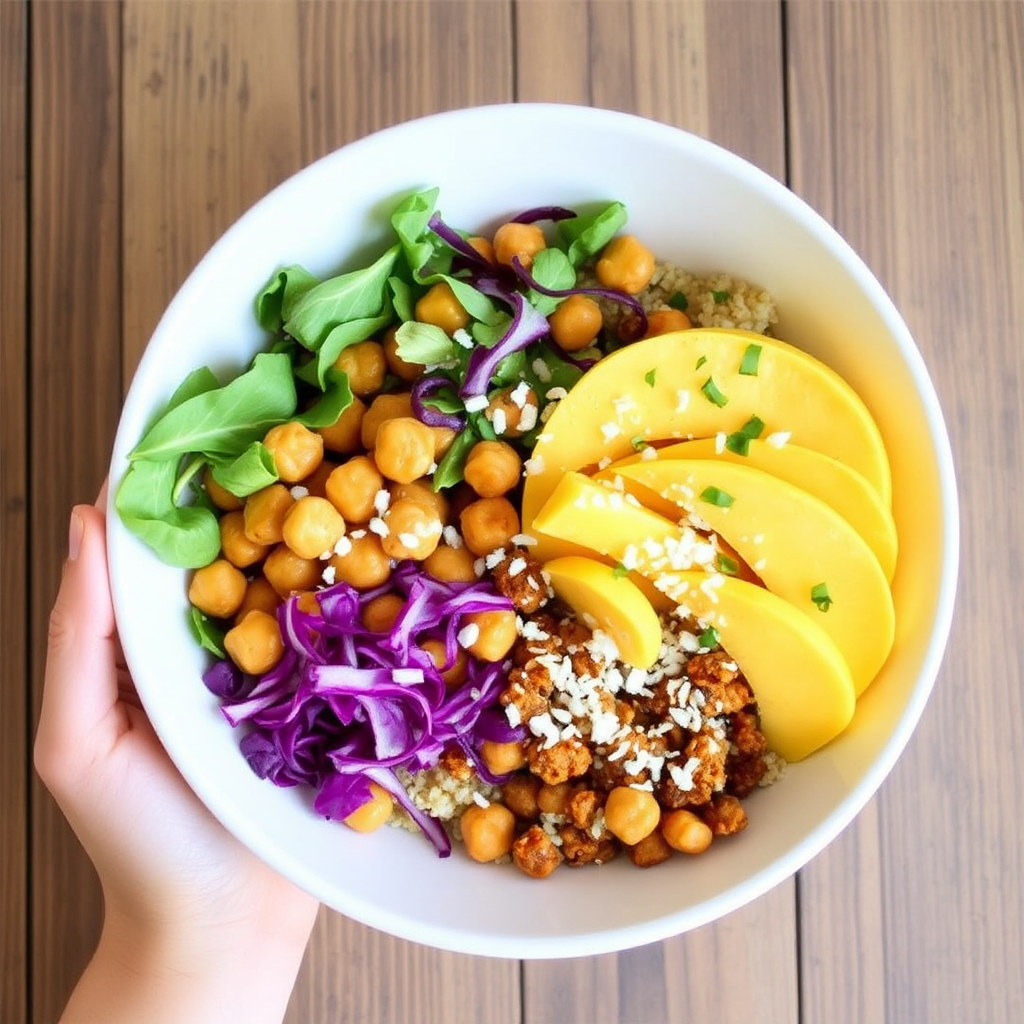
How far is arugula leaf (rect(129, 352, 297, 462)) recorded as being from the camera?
1.38 metres

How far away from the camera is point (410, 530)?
1.43 meters

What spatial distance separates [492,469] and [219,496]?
0.39m

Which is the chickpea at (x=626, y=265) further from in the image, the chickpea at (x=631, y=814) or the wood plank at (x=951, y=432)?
the chickpea at (x=631, y=814)

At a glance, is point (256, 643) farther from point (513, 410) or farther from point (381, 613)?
point (513, 410)

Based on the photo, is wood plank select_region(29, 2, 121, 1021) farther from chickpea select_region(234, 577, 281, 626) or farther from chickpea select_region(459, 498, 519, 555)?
chickpea select_region(459, 498, 519, 555)

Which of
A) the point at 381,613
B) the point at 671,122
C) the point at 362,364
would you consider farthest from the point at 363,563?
the point at 671,122

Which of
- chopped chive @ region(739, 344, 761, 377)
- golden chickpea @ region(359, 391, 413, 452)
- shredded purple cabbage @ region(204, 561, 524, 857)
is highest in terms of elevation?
chopped chive @ region(739, 344, 761, 377)

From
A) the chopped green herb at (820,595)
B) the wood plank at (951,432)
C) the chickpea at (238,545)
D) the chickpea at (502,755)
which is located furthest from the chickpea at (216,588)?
the wood plank at (951,432)

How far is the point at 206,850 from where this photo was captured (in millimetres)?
1571

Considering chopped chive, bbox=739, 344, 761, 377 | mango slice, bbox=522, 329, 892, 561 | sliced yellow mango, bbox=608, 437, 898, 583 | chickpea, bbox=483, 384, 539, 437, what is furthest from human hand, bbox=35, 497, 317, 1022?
chopped chive, bbox=739, 344, 761, 377

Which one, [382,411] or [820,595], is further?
[382,411]

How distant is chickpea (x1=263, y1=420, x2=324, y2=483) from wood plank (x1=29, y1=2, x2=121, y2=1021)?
49 centimetres

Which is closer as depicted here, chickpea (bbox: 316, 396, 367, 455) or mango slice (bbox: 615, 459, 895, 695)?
mango slice (bbox: 615, 459, 895, 695)

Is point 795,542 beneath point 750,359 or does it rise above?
beneath
